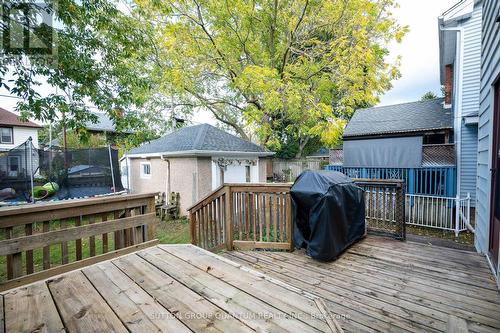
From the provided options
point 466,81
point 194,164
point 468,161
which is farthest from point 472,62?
point 194,164

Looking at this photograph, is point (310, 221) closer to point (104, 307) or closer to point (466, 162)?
point (104, 307)

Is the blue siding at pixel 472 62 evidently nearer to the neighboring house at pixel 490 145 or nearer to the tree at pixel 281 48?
the tree at pixel 281 48

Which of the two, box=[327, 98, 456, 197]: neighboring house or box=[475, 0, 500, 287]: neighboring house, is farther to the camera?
box=[327, 98, 456, 197]: neighboring house

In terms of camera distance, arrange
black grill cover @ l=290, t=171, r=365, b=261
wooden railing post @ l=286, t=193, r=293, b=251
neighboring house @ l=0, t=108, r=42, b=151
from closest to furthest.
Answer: black grill cover @ l=290, t=171, r=365, b=261 < wooden railing post @ l=286, t=193, r=293, b=251 < neighboring house @ l=0, t=108, r=42, b=151

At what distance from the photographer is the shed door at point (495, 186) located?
2.73m

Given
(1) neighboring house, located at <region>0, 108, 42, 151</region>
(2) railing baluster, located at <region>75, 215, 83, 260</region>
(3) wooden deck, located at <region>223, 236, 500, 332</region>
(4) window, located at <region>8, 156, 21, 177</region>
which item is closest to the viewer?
(3) wooden deck, located at <region>223, 236, 500, 332</region>

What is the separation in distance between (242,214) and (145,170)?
338 inches

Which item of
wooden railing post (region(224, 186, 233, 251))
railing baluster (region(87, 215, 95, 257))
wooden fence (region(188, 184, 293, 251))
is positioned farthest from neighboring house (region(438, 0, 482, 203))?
railing baluster (region(87, 215, 95, 257))

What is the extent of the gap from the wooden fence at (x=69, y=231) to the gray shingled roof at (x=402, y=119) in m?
10.4

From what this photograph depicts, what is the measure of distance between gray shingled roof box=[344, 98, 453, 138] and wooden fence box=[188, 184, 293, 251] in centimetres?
869

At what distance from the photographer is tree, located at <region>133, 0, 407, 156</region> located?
23.2 feet

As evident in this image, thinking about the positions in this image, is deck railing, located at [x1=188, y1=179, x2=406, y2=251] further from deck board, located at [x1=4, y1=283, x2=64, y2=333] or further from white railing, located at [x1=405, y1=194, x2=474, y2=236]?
white railing, located at [x1=405, y1=194, x2=474, y2=236]

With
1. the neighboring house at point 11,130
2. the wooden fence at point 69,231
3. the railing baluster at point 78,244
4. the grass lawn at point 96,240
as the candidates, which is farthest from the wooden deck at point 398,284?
the neighboring house at point 11,130

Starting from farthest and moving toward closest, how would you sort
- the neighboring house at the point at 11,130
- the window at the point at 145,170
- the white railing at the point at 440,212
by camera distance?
the neighboring house at the point at 11,130
the window at the point at 145,170
the white railing at the point at 440,212
